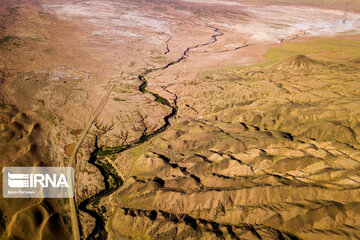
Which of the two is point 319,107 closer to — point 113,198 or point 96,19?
point 113,198

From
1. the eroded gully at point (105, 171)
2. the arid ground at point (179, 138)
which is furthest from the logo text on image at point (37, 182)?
the eroded gully at point (105, 171)

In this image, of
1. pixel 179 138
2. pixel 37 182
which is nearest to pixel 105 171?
pixel 37 182

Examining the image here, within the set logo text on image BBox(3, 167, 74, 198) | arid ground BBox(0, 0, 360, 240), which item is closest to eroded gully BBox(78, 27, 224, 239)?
arid ground BBox(0, 0, 360, 240)

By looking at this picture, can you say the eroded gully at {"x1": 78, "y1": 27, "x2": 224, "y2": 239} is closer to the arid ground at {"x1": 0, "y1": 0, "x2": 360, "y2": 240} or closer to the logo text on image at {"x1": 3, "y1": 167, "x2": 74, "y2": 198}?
the arid ground at {"x1": 0, "y1": 0, "x2": 360, "y2": 240}

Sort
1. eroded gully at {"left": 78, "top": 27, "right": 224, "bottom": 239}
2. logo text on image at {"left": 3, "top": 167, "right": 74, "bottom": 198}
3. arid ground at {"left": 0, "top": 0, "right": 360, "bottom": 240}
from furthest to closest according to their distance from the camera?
logo text on image at {"left": 3, "top": 167, "right": 74, "bottom": 198} → eroded gully at {"left": 78, "top": 27, "right": 224, "bottom": 239} → arid ground at {"left": 0, "top": 0, "right": 360, "bottom": 240}

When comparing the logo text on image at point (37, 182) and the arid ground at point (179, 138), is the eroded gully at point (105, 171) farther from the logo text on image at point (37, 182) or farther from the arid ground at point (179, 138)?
the logo text on image at point (37, 182)

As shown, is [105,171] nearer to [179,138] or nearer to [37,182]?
[37,182]

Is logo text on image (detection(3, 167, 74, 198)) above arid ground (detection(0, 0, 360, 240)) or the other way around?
the other way around
